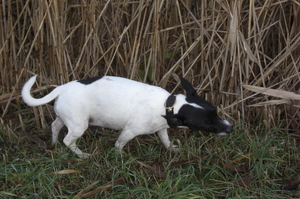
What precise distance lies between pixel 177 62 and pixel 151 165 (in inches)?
41.9

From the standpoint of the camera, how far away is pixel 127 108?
2.95 meters

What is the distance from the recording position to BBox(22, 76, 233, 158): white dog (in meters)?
2.90

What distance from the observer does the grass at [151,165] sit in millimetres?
2553

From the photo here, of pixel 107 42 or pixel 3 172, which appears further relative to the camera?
pixel 107 42

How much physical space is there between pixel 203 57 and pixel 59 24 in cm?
124

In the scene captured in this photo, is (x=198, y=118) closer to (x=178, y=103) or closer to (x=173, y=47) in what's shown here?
(x=178, y=103)

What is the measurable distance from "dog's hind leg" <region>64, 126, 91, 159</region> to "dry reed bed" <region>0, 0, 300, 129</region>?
24.0 inches

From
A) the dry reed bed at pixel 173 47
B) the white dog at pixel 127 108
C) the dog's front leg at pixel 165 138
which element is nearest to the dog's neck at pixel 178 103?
the white dog at pixel 127 108

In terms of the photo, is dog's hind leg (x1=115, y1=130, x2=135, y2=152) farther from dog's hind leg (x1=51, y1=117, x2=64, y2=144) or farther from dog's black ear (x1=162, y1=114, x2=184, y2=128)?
dog's hind leg (x1=51, y1=117, x2=64, y2=144)

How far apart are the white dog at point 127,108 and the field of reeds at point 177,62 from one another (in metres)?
0.22

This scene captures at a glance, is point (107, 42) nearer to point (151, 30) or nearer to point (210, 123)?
point (151, 30)

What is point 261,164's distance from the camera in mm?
2828

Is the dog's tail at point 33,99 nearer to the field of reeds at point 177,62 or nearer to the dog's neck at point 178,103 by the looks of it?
the field of reeds at point 177,62

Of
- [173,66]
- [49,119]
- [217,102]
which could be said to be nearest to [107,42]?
[173,66]
